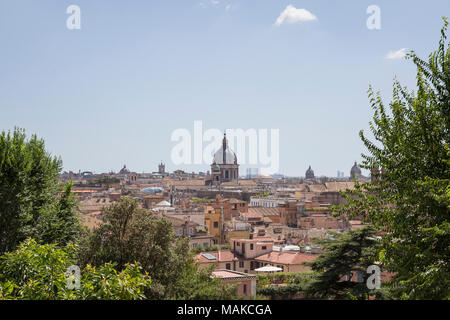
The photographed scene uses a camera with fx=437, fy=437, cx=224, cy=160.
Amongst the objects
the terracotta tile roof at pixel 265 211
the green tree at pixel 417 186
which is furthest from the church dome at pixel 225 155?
the green tree at pixel 417 186

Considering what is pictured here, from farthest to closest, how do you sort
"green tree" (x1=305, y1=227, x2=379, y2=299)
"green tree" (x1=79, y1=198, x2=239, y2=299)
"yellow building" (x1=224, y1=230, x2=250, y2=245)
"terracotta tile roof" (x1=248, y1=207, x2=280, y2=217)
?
"terracotta tile roof" (x1=248, y1=207, x2=280, y2=217) < "yellow building" (x1=224, y1=230, x2=250, y2=245) < "green tree" (x1=79, y1=198, x2=239, y2=299) < "green tree" (x1=305, y1=227, x2=379, y2=299)

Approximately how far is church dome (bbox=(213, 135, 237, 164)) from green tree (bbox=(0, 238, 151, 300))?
152225 mm

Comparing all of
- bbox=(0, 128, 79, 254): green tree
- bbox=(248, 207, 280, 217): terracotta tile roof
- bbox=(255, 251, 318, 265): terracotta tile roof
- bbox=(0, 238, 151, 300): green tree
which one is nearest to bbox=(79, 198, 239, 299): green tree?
bbox=(0, 128, 79, 254): green tree

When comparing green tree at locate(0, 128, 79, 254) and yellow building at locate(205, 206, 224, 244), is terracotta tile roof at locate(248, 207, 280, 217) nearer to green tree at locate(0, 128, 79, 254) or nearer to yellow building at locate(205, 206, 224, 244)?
yellow building at locate(205, 206, 224, 244)

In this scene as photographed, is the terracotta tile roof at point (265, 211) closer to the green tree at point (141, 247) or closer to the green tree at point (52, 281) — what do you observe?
the green tree at point (141, 247)

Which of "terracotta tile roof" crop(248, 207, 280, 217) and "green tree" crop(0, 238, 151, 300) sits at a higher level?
"green tree" crop(0, 238, 151, 300)

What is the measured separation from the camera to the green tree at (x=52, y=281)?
5.23 m

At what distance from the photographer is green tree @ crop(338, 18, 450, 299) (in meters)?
5.95

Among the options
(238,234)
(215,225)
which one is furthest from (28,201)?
(215,225)

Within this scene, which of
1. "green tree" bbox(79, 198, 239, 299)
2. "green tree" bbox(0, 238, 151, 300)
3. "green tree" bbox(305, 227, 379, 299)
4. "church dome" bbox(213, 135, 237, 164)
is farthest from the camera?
"church dome" bbox(213, 135, 237, 164)

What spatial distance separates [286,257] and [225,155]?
128 metres

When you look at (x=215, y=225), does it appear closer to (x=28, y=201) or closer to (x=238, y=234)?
(x=238, y=234)
